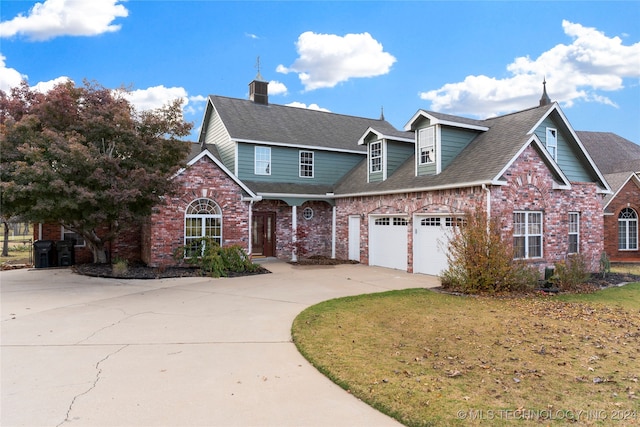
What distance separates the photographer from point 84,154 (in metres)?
10.6

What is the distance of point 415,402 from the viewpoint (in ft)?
13.5

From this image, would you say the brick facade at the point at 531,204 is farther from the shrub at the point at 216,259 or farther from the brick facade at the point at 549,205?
the shrub at the point at 216,259

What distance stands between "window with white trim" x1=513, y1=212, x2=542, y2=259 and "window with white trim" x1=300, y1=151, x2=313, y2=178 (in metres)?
10.4

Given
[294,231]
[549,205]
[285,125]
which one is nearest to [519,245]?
[549,205]

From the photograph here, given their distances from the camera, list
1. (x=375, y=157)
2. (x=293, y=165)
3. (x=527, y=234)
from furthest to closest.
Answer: (x=293, y=165)
(x=375, y=157)
(x=527, y=234)

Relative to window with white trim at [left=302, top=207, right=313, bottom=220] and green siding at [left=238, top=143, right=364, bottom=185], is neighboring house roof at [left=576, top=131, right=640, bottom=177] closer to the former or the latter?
green siding at [left=238, top=143, right=364, bottom=185]

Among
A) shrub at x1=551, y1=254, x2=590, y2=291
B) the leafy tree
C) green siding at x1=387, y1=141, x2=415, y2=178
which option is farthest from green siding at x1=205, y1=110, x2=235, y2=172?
shrub at x1=551, y1=254, x2=590, y2=291

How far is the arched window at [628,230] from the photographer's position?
20031 millimetres

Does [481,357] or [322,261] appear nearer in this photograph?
[481,357]

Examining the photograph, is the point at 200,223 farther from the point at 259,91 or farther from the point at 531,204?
the point at 531,204

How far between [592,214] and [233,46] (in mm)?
15778

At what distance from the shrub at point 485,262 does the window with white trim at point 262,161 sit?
10572 millimetres

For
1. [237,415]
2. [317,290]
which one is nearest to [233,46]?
[317,290]

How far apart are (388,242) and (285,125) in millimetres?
8866
